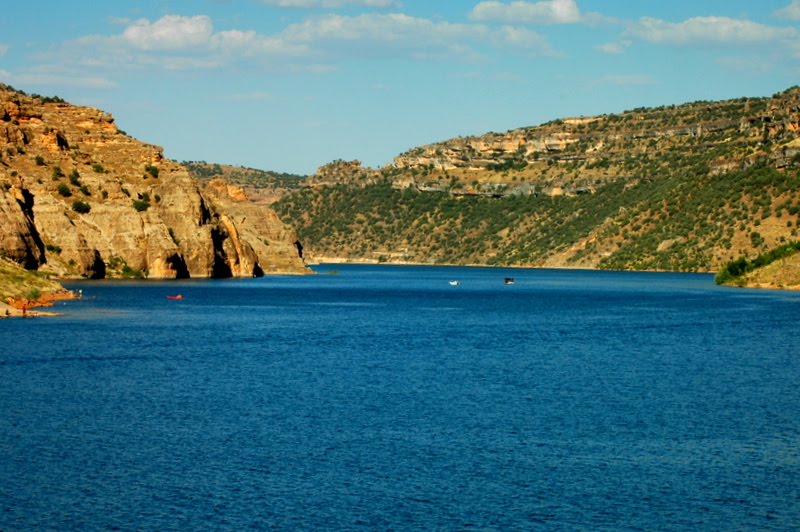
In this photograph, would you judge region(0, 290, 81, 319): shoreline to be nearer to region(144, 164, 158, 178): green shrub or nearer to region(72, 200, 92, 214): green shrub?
region(72, 200, 92, 214): green shrub

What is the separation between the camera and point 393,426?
33625 millimetres

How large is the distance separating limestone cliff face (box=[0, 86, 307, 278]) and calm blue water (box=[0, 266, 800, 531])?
34.2 metres

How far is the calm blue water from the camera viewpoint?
24609 millimetres

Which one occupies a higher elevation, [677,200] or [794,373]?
[677,200]

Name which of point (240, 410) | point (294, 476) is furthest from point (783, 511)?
point (240, 410)

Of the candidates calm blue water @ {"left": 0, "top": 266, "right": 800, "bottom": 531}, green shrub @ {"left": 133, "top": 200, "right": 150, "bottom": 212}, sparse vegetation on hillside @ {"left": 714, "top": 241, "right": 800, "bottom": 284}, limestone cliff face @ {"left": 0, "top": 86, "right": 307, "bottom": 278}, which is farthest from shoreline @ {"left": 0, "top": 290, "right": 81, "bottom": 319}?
sparse vegetation on hillside @ {"left": 714, "top": 241, "right": 800, "bottom": 284}

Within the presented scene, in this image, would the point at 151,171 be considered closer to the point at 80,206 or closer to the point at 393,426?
the point at 80,206

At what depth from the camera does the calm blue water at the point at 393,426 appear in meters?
24.6

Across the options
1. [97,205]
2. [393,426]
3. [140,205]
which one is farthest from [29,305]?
[393,426]

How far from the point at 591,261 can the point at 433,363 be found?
143989 mm

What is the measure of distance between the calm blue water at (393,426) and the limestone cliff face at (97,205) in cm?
3419

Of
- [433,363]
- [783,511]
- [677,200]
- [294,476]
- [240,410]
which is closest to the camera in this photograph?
[783,511]

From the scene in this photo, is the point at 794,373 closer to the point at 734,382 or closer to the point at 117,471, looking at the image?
the point at 734,382

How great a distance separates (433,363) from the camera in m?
49.8
